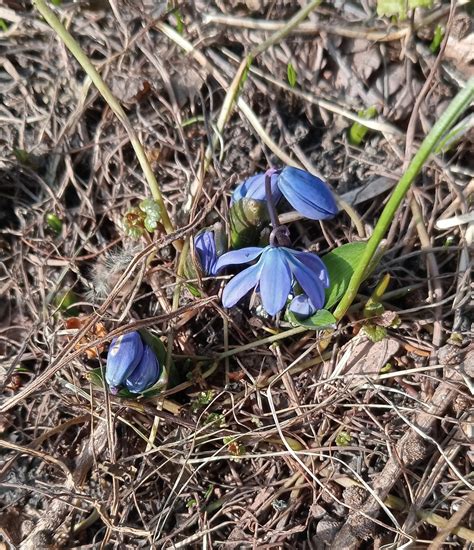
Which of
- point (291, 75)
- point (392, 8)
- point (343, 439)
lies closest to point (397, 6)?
point (392, 8)

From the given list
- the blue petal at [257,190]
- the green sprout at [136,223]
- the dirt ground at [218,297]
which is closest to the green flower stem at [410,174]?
the dirt ground at [218,297]

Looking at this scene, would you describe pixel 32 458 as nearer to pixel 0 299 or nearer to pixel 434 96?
pixel 0 299

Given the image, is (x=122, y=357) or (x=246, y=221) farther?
(x=246, y=221)

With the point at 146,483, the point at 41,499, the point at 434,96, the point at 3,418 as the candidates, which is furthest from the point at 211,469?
the point at 434,96

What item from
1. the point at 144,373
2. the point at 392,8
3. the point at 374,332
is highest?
the point at 392,8

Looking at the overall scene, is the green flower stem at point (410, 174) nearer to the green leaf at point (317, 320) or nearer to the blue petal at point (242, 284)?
the green leaf at point (317, 320)

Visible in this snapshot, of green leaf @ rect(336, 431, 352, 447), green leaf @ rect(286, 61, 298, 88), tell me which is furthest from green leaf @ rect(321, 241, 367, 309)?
green leaf @ rect(286, 61, 298, 88)

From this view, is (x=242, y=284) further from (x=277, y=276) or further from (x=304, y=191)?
(x=304, y=191)
